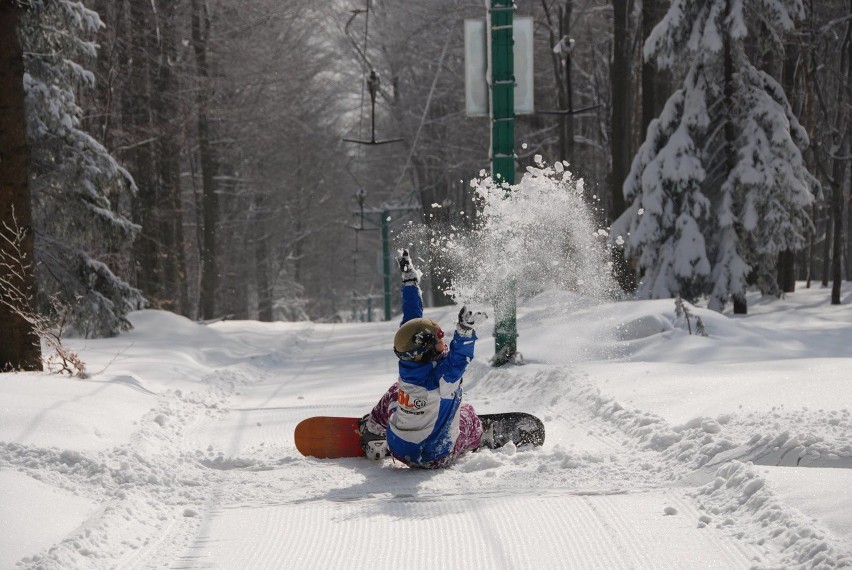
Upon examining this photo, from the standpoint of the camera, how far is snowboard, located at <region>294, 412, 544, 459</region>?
6.81 metres

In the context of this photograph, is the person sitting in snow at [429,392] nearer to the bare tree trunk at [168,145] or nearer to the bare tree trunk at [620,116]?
the bare tree trunk at [620,116]

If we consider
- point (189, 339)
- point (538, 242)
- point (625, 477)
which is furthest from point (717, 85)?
point (625, 477)

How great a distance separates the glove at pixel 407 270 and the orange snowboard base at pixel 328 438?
4.26 feet

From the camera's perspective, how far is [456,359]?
617 cm

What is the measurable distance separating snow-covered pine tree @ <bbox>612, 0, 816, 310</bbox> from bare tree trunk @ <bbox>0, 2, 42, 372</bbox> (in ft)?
39.9

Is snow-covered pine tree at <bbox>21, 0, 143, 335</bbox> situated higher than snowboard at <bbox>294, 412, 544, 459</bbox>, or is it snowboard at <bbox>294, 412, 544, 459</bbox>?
snow-covered pine tree at <bbox>21, 0, 143, 335</bbox>

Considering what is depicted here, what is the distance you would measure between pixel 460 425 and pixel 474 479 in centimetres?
71

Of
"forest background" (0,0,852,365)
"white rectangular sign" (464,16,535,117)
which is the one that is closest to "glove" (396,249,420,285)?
"forest background" (0,0,852,365)

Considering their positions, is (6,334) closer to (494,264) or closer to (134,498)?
(134,498)

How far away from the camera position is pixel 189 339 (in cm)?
1554

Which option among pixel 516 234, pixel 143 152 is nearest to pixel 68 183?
pixel 143 152

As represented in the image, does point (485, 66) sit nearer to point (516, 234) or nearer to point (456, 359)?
point (516, 234)

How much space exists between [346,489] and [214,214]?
23.8m

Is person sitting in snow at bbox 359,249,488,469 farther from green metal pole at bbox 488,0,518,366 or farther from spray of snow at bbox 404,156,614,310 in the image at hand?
green metal pole at bbox 488,0,518,366
